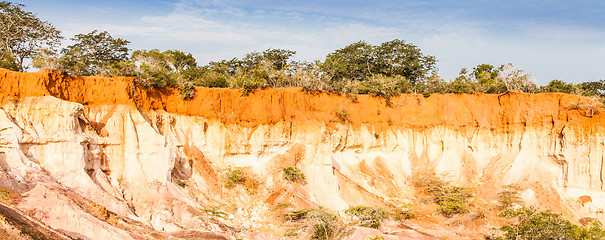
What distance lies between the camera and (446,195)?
26.7m

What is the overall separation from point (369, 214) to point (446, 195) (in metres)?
5.42

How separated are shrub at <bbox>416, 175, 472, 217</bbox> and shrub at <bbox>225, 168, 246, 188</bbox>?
9.64 m

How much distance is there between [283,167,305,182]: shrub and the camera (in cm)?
2453

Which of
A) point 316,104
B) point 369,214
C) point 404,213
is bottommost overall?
point 404,213

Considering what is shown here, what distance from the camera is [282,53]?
37031 mm

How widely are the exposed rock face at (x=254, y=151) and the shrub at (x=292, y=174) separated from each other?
46 cm

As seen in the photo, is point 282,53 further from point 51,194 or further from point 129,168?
point 51,194

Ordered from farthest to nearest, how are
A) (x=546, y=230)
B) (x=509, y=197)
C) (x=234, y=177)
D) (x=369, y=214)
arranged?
(x=509, y=197) → (x=234, y=177) → (x=369, y=214) → (x=546, y=230)

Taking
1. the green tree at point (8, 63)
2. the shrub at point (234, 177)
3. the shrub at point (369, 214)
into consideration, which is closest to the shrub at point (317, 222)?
the shrub at point (369, 214)

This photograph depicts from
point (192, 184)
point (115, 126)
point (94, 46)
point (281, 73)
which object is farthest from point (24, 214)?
point (94, 46)

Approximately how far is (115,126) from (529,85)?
23.5 m

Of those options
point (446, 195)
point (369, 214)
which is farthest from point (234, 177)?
point (446, 195)

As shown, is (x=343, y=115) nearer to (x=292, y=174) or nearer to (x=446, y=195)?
(x=292, y=174)

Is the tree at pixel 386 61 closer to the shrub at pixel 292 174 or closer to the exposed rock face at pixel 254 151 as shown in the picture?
the exposed rock face at pixel 254 151
